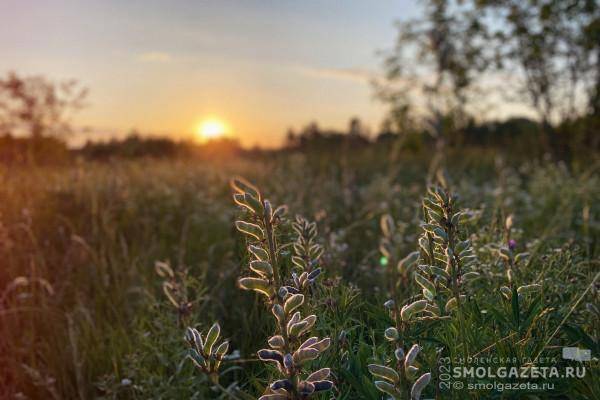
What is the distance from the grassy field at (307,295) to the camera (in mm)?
1310

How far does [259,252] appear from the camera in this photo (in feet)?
3.60

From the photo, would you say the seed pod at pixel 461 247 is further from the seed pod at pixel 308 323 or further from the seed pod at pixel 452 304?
the seed pod at pixel 308 323

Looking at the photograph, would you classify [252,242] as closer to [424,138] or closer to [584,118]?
[584,118]

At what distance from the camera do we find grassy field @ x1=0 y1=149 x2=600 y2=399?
1.31 m

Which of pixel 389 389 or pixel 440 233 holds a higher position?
pixel 440 233

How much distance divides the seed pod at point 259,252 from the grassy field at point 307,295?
0.23 ft

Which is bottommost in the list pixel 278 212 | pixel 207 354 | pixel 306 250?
pixel 207 354

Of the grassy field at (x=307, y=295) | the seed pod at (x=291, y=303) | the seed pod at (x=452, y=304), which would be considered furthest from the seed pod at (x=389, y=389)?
the seed pod at (x=452, y=304)

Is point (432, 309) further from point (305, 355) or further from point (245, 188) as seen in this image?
point (245, 188)

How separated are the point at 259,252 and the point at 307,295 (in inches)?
15.4

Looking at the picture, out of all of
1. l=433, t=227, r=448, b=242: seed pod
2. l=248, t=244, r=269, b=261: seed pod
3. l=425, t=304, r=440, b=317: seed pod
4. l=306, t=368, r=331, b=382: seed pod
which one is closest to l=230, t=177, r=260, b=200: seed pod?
l=248, t=244, r=269, b=261: seed pod

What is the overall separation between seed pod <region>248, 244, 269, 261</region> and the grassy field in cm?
7

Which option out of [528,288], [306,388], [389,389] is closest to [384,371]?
[389,389]

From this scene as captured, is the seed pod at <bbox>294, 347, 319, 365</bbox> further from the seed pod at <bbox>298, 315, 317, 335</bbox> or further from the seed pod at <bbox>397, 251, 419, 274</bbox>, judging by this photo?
the seed pod at <bbox>397, 251, 419, 274</bbox>
